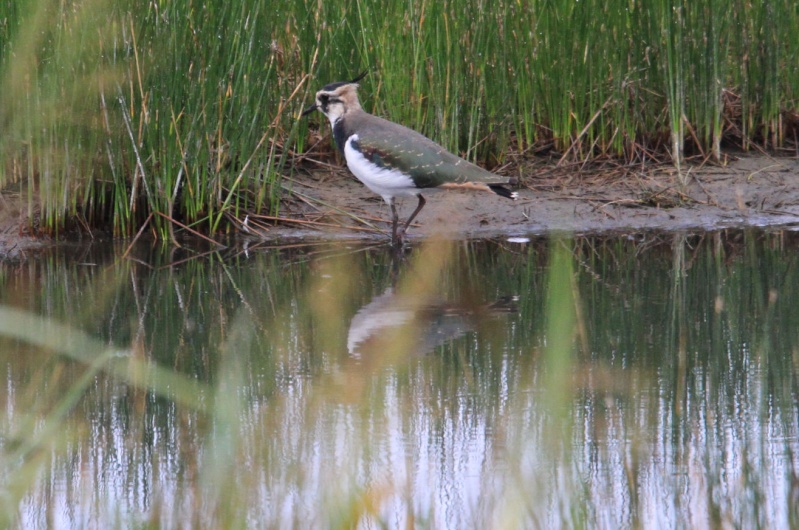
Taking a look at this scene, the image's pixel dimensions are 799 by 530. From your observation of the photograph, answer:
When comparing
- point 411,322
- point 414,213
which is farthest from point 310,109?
point 411,322

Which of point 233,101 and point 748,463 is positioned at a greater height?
point 233,101

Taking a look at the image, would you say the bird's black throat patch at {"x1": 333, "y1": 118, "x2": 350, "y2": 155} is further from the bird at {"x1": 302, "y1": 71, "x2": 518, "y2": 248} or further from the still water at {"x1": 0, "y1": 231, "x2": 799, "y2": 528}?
the still water at {"x1": 0, "y1": 231, "x2": 799, "y2": 528}

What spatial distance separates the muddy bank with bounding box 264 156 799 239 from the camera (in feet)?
20.0

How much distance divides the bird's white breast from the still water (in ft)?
1.75

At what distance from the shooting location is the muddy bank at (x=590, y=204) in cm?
610

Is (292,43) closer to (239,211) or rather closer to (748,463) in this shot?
(239,211)

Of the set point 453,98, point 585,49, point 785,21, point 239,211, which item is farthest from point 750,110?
point 239,211

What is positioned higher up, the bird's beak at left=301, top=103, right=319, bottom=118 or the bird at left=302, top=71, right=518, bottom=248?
the bird's beak at left=301, top=103, right=319, bottom=118

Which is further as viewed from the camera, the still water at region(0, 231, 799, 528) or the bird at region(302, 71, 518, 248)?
the bird at region(302, 71, 518, 248)

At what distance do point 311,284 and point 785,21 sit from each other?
3521mm

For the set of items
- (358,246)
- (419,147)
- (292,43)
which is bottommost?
(358,246)

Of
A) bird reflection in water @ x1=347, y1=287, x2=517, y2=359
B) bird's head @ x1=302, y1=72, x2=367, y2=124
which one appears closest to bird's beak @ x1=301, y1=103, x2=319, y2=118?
bird's head @ x1=302, y1=72, x2=367, y2=124

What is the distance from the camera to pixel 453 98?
20.8 feet

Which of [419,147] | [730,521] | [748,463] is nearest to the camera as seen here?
[730,521]
